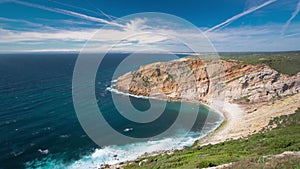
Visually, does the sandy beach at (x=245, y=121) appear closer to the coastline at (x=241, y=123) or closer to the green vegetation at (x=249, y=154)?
the coastline at (x=241, y=123)

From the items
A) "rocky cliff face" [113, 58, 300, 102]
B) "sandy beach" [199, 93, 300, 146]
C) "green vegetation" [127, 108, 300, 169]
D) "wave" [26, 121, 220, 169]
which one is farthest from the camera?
"rocky cliff face" [113, 58, 300, 102]

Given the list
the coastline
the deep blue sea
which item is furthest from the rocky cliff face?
the deep blue sea

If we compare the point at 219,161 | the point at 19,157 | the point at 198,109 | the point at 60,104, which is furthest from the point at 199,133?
the point at 60,104

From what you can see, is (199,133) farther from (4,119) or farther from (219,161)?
(4,119)

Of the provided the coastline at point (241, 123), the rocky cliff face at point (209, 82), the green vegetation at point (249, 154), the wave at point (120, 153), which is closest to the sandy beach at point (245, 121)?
the coastline at point (241, 123)

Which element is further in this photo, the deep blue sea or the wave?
the deep blue sea

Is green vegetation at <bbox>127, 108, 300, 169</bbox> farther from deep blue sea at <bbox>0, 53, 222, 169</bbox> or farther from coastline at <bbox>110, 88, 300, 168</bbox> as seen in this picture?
deep blue sea at <bbox>0, 53, 222, 169</bbox>

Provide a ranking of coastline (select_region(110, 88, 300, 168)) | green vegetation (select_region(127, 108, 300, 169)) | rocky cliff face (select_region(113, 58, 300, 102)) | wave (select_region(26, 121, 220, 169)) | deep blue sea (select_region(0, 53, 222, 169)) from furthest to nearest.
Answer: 1. rocky cliff face (select_region(113, 58, 300, 102))
2. coastline (select_region(110, 88, 300, 168))
3. deep blue sea (select_region(0, 53, 222, 169))
4. wave (select_region(26, 121, 220, 169))
5. green vegetation (select_region(127, 108, 300, 169))

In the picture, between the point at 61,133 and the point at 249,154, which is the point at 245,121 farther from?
the point at 61,133
